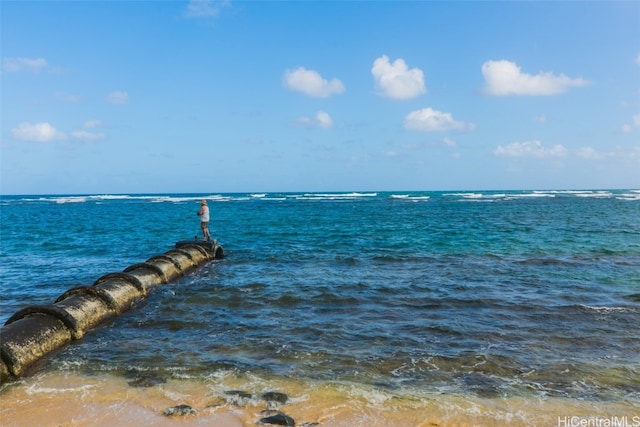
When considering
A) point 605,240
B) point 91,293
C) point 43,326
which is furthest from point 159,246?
point 605,240

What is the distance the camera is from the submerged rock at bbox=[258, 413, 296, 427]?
598 centimetres

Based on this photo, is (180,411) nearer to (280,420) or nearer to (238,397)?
(238,397)

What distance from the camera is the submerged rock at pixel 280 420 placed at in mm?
5984

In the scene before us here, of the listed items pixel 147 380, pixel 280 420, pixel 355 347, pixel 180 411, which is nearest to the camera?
pixel 280 420

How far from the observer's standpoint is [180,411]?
6336 millimetres

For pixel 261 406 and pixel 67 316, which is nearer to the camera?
pixel 261 406

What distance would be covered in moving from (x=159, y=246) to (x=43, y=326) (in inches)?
693

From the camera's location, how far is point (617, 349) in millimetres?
8812

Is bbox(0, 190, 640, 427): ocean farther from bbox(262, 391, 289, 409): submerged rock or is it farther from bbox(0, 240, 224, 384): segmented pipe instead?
bbox(0, 240, 224, 384): segmented pipe

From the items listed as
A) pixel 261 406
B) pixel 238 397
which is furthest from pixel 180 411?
pixel 261 406

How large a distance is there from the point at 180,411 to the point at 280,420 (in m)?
1.49

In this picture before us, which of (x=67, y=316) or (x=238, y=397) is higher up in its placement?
(x=67, y=316)

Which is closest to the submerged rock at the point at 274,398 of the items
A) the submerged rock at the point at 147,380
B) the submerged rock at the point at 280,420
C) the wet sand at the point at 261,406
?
the wet sand at the point at 261,406

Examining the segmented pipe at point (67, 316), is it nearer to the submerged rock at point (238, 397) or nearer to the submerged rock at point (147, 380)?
the submerged rock at point (147, 380)
